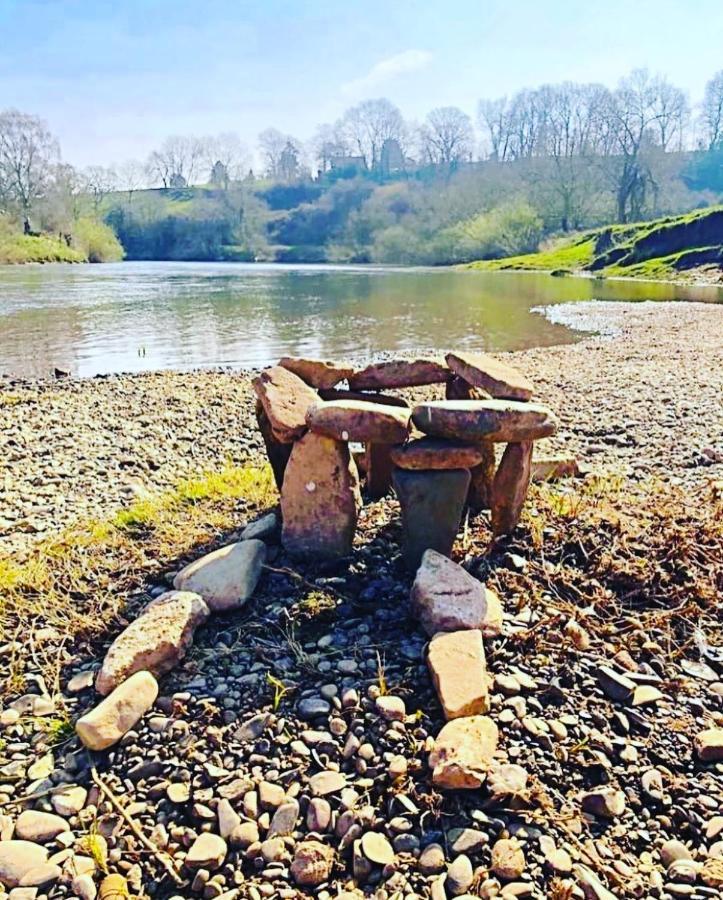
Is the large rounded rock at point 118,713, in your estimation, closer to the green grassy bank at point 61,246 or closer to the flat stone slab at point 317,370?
the flat stone slab at point 317,370

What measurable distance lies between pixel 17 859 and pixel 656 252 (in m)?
57.9

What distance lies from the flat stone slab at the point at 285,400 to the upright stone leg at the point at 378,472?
2.18 ft

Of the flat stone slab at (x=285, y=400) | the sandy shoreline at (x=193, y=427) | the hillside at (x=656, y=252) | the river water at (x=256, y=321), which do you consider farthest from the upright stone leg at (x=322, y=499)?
the hillside at (x=656, y=252)

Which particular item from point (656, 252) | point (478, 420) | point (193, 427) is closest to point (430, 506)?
point (478, 420)

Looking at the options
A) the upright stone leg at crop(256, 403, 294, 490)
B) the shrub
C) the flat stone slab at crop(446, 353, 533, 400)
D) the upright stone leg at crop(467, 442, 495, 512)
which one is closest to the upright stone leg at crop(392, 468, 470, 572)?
the flat stone slab at crop(446, 353, 533, 400)

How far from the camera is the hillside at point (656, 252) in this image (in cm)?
4703

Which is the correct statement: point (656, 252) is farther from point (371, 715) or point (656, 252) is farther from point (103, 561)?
point (371, 715)

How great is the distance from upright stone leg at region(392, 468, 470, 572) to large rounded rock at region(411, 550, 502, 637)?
252 millimetres

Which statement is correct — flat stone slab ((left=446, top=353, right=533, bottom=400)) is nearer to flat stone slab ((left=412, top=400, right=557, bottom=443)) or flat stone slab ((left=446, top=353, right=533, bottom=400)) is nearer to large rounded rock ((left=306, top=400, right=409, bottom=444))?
flat stone slab ((left=412, top=400, right=557, bottom=443))

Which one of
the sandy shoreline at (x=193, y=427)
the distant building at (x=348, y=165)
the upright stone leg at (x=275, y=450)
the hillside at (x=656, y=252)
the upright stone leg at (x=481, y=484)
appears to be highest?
the distant building at (x=348, y=165)

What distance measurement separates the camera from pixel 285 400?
167 inches

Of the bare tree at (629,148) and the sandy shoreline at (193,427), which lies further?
the bare tree at (629,148)

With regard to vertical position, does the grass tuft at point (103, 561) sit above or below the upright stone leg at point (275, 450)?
below

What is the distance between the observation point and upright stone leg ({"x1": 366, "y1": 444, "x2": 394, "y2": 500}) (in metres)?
4.85
